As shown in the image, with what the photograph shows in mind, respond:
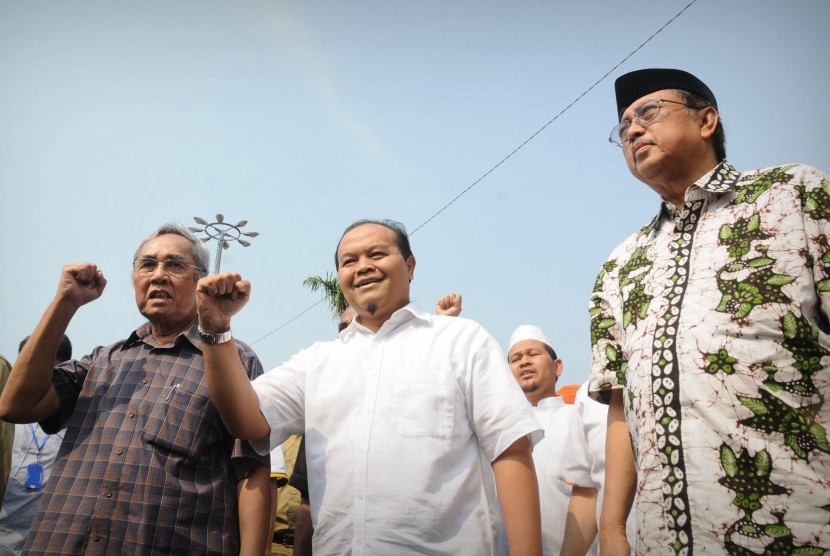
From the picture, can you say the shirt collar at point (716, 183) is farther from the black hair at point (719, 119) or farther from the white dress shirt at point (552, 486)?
the white dress shirt at point (552, 486)

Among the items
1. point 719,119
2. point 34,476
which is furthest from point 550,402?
point 34,476

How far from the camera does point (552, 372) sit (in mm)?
4859

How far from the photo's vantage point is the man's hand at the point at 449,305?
3.39 m

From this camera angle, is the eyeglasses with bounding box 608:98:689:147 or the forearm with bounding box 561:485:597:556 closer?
the eyeglasses with bounding box 608:98:689:147

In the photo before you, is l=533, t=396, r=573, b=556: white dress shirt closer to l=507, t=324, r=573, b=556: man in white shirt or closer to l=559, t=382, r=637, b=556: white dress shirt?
l=507, t=324, r=573, b=556: man in white shirt

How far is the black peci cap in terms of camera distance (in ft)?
7.65

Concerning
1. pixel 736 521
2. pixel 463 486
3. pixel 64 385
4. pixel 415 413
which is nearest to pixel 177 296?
pixel 64 385

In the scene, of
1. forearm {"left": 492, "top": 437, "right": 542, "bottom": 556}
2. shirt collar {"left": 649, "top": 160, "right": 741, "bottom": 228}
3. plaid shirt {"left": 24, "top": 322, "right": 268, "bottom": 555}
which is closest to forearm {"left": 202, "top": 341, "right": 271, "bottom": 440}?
plaid shirt {"left": 24, "top": 322, "right": 268, "bottom": 555}

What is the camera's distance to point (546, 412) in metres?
4.45

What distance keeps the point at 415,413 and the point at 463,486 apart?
315 mm

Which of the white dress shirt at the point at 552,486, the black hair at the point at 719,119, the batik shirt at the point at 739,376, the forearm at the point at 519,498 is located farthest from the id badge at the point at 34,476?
the black hair at the point at 719,119

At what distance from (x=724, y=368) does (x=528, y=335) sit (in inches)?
138

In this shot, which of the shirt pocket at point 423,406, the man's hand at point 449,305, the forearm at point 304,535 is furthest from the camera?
the man's hand at point 449,305

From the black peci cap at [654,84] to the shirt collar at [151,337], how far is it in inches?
90.9
